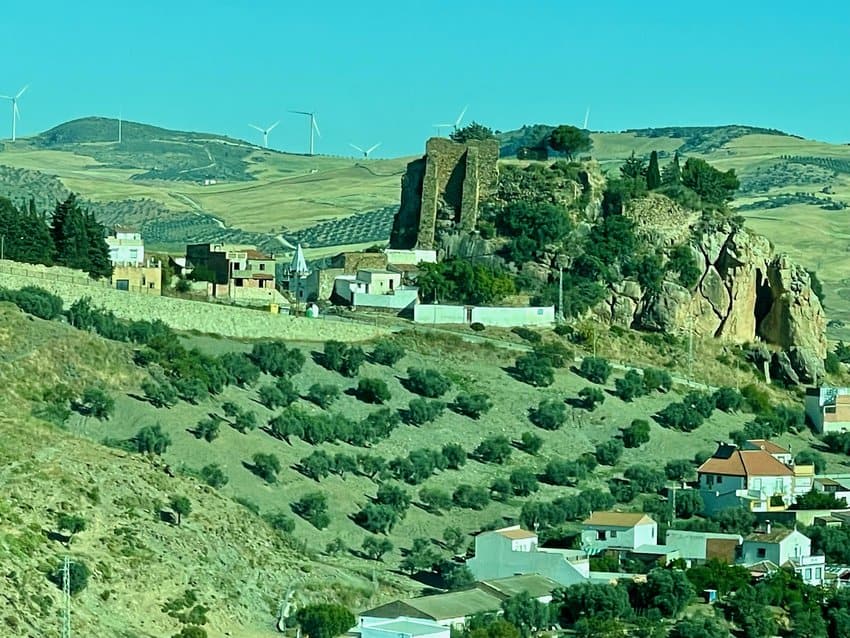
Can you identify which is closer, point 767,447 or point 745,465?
point 745,465

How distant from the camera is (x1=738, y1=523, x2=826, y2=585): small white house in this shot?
52031 millimetres

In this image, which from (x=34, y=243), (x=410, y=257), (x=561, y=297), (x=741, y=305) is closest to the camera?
(x=34, y=243)

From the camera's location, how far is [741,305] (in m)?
75.7

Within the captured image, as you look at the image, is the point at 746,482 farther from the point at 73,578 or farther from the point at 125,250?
the point at 73,578

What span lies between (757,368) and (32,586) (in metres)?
38.4

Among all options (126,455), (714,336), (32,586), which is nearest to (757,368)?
(714,336)

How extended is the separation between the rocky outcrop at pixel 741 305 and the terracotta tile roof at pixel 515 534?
2230 cm

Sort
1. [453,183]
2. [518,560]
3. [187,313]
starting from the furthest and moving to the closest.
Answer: [453,183] → [187,313] → [518,560]

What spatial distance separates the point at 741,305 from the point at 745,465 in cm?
1699

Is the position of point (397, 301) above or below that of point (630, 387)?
above

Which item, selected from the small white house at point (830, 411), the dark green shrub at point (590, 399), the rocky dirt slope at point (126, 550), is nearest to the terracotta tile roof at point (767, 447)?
the dark green shrub at point (590, 399)

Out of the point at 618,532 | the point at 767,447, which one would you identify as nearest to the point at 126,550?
the point at 618,532

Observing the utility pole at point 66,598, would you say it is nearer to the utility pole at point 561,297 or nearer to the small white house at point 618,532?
the small white house at point 618,532

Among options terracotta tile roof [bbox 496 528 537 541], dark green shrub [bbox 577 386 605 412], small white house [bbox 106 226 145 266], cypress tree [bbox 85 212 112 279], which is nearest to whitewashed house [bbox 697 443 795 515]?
dark green shrub [bbox 577 386 605 412]
